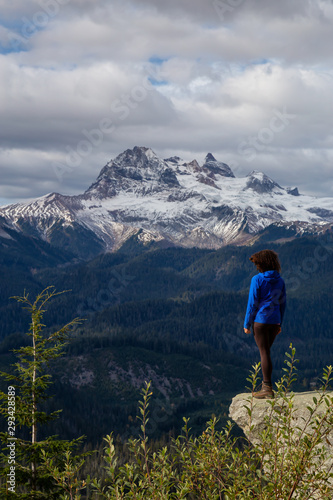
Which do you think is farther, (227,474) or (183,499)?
(227,474)

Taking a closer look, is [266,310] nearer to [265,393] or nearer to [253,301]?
[253,301]

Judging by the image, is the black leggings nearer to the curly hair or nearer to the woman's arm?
the woman's arm

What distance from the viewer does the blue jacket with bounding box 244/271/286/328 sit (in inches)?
784

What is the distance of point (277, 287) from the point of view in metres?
20.0

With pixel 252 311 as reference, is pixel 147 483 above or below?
below

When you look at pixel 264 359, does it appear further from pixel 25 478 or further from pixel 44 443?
pixel 25 478

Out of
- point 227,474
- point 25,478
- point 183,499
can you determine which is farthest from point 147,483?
point 25,478

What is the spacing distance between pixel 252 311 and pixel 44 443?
12955 millimetres

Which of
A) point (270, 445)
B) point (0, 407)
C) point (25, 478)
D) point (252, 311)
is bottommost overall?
point (25, 478)

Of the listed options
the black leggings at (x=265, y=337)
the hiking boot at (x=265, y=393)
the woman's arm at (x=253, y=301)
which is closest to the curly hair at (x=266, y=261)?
the woman's arm at (x=253, y=301)

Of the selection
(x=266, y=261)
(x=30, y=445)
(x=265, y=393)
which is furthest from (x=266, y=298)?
(x=30, y=445)

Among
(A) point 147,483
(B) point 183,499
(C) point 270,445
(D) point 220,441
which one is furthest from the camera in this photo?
(D) point 220,441

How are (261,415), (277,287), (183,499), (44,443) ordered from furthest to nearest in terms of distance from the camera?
1. (44,443)
2. (277,287)
3. (261,415)
4. (183,499)

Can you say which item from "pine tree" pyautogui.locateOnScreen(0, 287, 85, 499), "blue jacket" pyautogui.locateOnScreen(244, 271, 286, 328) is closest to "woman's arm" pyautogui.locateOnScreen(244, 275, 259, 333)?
"blue jacket" pyautogui.locateOnScreen(244, 271, 286, 328)
